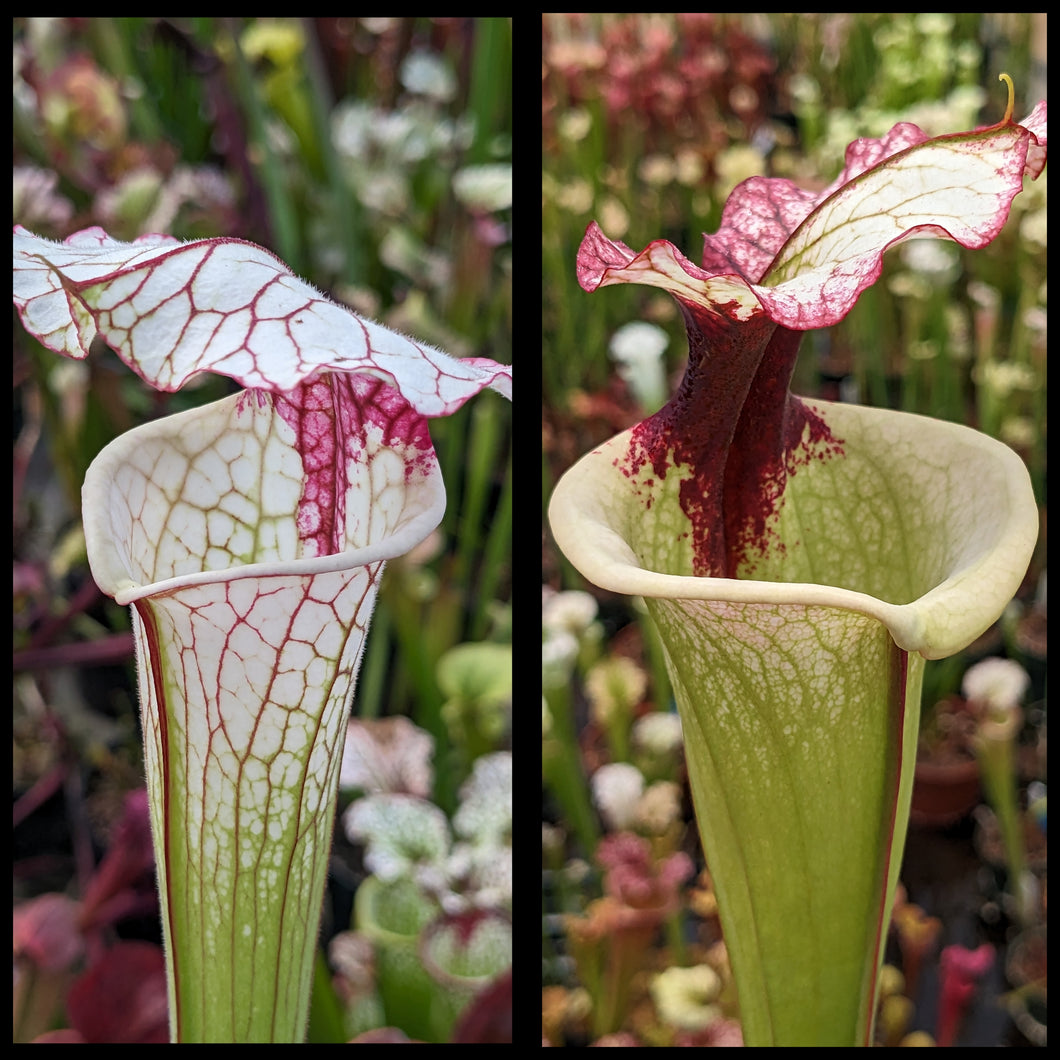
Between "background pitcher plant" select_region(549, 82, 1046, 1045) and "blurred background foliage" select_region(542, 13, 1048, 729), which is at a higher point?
"blurred background foliage" select_region(542, 13, 1048, 729)

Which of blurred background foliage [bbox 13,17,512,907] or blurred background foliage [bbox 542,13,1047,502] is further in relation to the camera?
blurred background foliage [bbox 542,13,1047,502]

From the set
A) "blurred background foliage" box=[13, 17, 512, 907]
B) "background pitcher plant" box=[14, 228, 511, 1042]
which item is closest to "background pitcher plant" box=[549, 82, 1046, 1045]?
"background pitcher plant" box=[14, 228, 511, 1042]

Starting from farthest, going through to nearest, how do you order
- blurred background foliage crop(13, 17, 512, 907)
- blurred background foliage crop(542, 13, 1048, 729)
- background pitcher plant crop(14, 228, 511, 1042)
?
blurred background foliage crop(542, 13, 1048, 729)
blurred background foliage crop(13, 17, 512, 907)
background pitcher plant crop(14, 228, 511, 1042)

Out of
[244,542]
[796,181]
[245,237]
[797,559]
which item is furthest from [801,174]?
[244,542]

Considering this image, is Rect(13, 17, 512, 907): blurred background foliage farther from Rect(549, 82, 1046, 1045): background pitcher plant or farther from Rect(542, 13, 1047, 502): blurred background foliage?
Rect(549, 82, 1046, 1045): background pitcher plant

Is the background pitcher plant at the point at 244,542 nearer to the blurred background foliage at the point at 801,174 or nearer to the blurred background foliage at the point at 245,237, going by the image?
the blurred background foliage at the point at 245,237

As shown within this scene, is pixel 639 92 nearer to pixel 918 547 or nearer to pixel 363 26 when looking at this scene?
pixel 363 26
